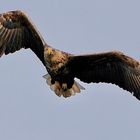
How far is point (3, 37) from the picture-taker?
34250 mm

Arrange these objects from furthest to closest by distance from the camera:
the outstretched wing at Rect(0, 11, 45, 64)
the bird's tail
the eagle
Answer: the outstretched wing at Rect(0, 11, 45, 64)
the bird's tail
the eagle

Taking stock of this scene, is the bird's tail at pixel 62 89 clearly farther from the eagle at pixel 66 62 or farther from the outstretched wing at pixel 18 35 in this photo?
the outstretched wing at pixel 18 35

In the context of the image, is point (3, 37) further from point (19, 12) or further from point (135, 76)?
point (135, 76)

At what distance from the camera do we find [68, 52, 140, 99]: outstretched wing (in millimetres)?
32875

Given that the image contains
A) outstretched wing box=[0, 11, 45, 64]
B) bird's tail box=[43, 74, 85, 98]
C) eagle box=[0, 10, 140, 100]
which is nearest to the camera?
eagle box=[0, 10, 140, 100]

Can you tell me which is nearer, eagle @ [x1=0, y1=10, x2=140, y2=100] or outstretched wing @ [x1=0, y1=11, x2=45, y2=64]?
eagle @ [x1=0, y1=10, x2=140, y2=100]

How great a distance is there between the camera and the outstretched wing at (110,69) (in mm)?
32875

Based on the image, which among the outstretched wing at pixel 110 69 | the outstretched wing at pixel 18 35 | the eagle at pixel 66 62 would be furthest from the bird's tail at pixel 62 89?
the outstretched wing at pixel 18 35

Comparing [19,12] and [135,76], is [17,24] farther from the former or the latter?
[135,76]

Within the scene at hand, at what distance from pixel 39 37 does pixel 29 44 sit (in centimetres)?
→ 65

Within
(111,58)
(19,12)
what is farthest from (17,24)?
(111,58)

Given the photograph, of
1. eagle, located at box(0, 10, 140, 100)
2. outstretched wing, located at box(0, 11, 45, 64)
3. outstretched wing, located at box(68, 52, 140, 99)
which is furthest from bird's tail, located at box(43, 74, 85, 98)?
outstretched wing, located at box(0, 11, 45, 64)

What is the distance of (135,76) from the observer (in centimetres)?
3303

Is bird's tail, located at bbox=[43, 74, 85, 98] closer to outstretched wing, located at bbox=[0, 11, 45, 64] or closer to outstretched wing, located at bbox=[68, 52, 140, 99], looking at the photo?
outstretched wing, located at bbox=[68, 52, 140, 99]
